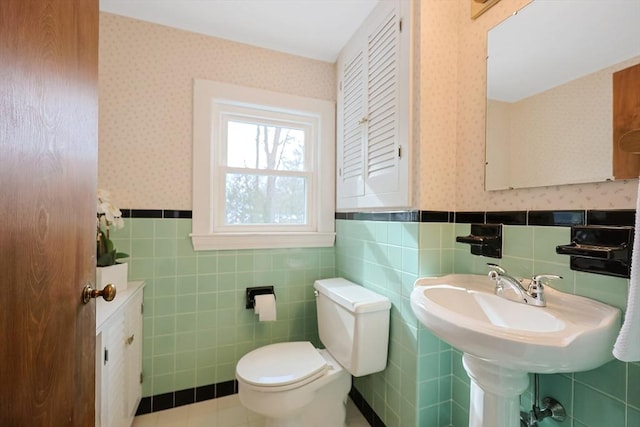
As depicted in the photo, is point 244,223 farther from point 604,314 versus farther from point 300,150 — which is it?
point 604,314

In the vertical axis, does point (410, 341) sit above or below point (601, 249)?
below

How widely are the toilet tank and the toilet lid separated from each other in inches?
4.9

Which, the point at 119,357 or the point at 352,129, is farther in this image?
the point at 352,129

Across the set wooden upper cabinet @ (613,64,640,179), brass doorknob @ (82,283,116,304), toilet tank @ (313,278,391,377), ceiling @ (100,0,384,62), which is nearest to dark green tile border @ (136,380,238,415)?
toilet tank @ (313,278,391,377)

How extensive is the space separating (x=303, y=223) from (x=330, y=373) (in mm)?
987

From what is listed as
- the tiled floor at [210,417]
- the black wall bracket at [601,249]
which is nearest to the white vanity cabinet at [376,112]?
the black wall bracket at [601,249]

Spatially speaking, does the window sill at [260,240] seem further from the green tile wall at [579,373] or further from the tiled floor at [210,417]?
the green tile wall at [579,373]

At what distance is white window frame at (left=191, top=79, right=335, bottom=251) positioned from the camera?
166 cm

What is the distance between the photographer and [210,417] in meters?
1.55

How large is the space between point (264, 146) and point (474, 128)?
51.4 inches

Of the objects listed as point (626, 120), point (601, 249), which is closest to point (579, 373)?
point (601, 249)

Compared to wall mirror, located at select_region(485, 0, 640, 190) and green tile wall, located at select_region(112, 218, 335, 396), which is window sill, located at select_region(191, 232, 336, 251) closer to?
green tile wall, located at select_region(112, 218, 335, 396)

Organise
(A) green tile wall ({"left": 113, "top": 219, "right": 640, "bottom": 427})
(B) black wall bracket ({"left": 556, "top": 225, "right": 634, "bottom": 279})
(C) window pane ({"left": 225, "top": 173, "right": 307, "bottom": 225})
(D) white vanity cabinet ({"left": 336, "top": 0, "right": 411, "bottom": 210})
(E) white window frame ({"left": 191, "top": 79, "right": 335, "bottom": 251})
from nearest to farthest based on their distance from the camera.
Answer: (B) black wall bracket ({"left": 556, "top": 225, "right": 634, "bottom": 279}) < (A) green tile wall ({"left": 113, "top": 219, "right": 640, "bottom": 427}) < (D) white vanity cabinet ({"left": 336, "top": 0, "right": 411, "bottom": 210}) < (E) white window frame ({"left": 191, "top": 79, "right": 335, "bottom": 251}) < (C) window pane ({"left": 225, "top": 173, "right": 307, "bottom": 225})

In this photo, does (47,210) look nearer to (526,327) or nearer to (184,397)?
(526,327)
